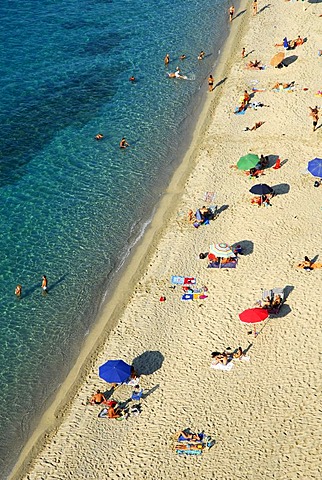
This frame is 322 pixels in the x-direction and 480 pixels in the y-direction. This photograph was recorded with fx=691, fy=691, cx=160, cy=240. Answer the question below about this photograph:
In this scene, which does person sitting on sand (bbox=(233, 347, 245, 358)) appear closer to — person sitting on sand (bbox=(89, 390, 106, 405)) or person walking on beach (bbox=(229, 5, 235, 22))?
person sitting on sand (bbox=(89, 390, 106, 405))

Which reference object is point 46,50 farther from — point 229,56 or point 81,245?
point 81,245

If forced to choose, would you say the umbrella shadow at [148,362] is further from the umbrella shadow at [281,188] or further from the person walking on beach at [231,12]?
the person walking on beach at [231,12]

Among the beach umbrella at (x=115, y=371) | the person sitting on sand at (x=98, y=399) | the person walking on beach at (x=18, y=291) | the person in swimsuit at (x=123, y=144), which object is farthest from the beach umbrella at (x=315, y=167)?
the person sitting on sand at (x=98, y=399)

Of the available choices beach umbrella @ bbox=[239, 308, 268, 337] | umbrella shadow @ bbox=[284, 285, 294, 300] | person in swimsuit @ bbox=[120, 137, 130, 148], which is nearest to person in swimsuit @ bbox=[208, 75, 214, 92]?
person in swimsuit @ bbox=[120, 137, 130, 148]

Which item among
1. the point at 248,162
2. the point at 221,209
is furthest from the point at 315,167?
the point at 221,209

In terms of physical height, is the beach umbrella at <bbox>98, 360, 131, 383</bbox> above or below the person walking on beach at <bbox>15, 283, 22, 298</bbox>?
above

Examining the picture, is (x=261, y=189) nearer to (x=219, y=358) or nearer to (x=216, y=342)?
(x=216, y=342)

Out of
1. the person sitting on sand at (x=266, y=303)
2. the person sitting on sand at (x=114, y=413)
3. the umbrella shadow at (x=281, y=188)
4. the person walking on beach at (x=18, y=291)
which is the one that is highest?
the umbrella shadow at (x=281, y=188)
